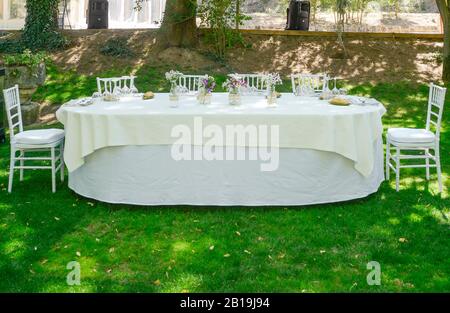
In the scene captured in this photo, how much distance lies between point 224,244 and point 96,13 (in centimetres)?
1193

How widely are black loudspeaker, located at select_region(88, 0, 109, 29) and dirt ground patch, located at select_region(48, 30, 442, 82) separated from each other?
1817 millimetres

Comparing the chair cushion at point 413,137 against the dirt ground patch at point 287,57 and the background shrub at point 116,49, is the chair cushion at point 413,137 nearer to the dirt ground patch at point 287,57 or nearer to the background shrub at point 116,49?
the dirt ground patch at point 287,57

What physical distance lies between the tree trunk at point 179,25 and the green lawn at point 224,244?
6.91 m

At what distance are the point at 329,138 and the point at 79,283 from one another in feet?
8.15

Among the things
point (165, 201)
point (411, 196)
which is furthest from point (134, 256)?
point (411, 196)

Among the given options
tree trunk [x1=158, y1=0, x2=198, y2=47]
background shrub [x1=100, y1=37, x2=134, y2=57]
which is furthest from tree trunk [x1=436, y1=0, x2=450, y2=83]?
background shrub [x1=100, y1=37, x2=134, y2=57]

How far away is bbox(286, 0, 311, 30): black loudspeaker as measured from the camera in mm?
13891

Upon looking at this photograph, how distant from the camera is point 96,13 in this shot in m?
14.8

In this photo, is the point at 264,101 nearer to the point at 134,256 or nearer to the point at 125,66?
the point at 134,256

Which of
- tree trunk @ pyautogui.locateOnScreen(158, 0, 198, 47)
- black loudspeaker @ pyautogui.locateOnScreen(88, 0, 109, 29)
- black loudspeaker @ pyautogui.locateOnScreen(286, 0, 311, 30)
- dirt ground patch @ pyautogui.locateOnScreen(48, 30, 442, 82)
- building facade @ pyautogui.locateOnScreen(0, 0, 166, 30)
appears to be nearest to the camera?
dirt ground patch @ pyautogui.locateOnScreen(48, 30, 442, 82)

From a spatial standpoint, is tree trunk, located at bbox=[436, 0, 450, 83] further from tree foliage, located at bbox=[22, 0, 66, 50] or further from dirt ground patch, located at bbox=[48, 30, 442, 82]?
tree foliage, located at bbox=[22, 0, 66, 50]

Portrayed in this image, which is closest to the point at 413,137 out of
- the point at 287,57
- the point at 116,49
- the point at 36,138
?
the point at 36,138

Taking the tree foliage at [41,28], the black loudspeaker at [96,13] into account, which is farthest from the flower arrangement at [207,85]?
the black loudspeaker at [96,13]

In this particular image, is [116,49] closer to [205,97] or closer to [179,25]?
[179,25]
